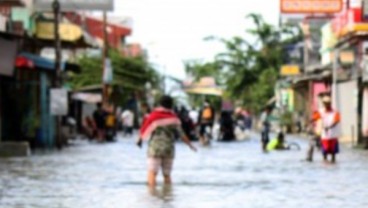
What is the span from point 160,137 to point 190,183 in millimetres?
1248

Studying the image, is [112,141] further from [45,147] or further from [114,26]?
[114,26]

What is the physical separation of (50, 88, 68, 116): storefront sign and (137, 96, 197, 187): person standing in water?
1813 centimetres

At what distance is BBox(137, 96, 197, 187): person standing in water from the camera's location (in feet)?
63.5

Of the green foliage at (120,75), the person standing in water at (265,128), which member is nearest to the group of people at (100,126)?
the person standing in water at (265,128)

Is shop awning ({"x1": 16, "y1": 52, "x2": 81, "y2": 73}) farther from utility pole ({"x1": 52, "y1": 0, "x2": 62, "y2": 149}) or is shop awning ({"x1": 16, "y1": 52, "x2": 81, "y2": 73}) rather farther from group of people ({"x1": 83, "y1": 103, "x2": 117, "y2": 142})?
group of people ({"x1": 83, "y1": 103, "x2": 117, "y2": 142})

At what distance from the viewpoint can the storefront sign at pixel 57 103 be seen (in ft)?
123

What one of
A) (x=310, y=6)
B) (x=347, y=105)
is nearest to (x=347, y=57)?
(x=347, y=105)

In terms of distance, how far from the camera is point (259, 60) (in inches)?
3708

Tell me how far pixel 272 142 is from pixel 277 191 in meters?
20.8

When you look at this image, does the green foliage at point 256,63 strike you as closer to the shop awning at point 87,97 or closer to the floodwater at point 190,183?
the shop awning at point 87,97

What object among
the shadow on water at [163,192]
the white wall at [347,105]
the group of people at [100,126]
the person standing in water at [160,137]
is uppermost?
the white wall at [347,105]

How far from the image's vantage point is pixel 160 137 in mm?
19453

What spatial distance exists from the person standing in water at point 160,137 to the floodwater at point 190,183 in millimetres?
372

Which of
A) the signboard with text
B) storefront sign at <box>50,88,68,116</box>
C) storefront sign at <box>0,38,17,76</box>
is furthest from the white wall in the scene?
storefront sign at <box>0,38,17,76</box>
